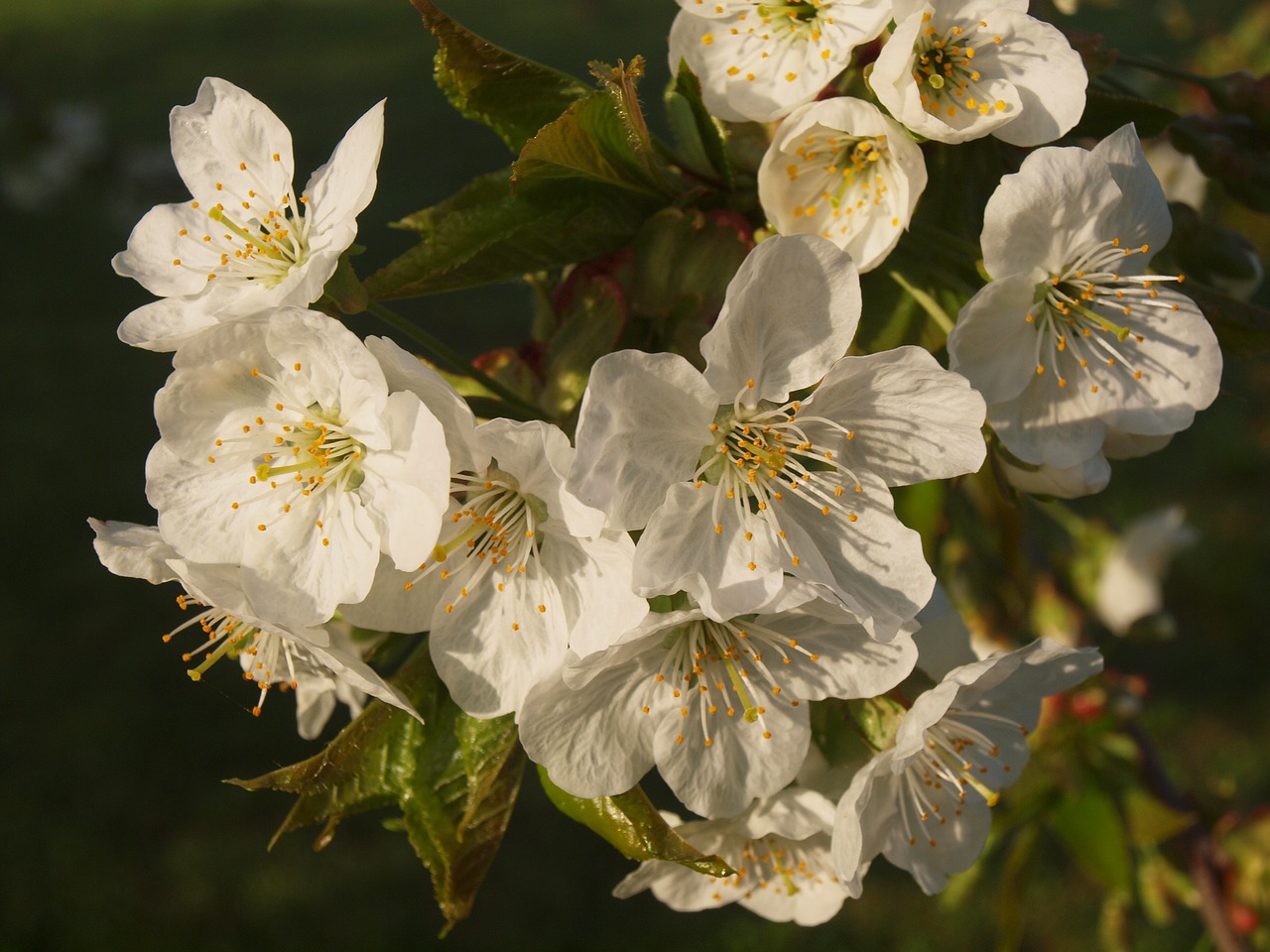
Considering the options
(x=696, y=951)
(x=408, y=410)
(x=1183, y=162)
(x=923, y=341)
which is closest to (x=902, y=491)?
(x=923, y=341)

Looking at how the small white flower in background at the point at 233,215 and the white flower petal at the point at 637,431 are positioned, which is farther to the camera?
the small white flower in background at the point at 233,215

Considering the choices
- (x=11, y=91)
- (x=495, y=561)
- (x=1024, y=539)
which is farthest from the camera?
(x=11, y=91)

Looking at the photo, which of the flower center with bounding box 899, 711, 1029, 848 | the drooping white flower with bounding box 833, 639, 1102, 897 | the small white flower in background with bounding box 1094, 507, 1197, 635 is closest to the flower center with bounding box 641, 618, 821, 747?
the drooping white flower with bounding box 833, 639, 1102, 897

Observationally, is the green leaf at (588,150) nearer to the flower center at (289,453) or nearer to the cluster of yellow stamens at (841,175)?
the cluster of yellow stamens at (841,175)

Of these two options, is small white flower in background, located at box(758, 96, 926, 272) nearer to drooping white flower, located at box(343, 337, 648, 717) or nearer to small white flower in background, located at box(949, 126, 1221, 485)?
small white flower in background, located at box(949, 126, 1221, 485)

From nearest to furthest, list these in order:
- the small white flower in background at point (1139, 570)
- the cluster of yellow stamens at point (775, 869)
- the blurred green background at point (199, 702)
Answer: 1. the cluster of yellow stamens at point (775, 869)
2. the small white flower in background at point (1139, 570)
3. the blurred green background at point (199, 702)

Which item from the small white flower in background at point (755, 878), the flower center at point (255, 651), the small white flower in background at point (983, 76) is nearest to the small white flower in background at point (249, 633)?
the flower center at point (255, 651)

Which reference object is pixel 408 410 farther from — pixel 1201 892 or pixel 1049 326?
pixel 1201 892
